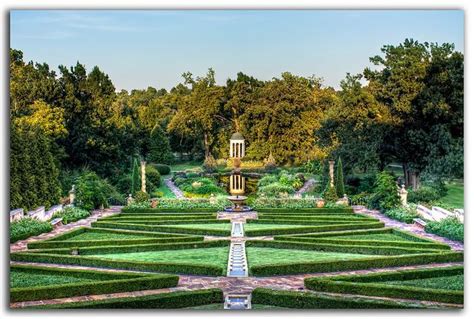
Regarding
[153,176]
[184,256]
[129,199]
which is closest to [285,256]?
[184,256]

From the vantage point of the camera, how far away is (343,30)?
42.0ft

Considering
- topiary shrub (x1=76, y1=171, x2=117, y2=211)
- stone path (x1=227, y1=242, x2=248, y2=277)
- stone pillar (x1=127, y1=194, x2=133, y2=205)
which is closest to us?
stone path (x1=227, y1=242, x2=248, y2=277)

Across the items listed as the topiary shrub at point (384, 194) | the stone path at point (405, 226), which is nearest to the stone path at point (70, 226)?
the stone path at point (405, 226)

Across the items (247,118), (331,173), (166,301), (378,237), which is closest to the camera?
(166,301)

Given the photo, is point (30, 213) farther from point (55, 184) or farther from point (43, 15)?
point (43, 15)

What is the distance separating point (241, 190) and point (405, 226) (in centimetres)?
407

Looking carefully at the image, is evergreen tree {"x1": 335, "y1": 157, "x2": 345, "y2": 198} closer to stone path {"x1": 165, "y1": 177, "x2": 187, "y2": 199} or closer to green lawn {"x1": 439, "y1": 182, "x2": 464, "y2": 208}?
stone path {"x1": 165, "y1": 177, "x2": 187, "y2": 199}

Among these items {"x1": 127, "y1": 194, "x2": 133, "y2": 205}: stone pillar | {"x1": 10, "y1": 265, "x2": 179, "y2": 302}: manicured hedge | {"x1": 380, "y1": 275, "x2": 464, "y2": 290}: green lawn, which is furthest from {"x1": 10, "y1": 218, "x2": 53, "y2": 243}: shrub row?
{"x1": 380, "y1": 275, "x2": 464, "y2": 290}: green lawn

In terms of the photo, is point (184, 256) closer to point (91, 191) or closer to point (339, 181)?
point (91, 191)

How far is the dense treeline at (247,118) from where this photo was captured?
1398 centimetres

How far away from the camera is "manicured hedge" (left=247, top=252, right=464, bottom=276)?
12.4 m

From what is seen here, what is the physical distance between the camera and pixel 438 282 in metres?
11.9

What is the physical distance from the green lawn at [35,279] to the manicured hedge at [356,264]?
324 cm

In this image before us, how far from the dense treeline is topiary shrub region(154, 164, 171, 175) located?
18cm
